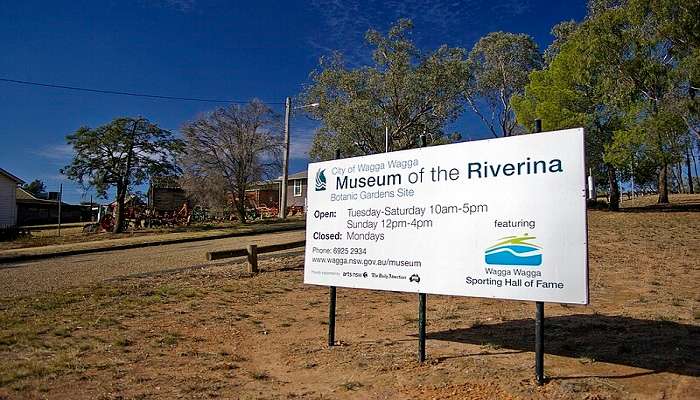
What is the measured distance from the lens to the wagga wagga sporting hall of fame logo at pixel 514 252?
15.4 feet

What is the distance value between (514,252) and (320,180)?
2846 millimetres

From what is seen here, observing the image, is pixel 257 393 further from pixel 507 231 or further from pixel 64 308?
pixel 64 308

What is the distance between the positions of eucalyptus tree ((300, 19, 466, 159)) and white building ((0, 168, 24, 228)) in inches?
803

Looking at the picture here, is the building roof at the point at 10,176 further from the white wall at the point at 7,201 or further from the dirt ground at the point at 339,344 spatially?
the dirt ground at the point at 339,344

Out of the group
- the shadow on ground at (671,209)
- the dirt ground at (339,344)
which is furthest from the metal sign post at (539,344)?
the shadow on ground at (671,209)

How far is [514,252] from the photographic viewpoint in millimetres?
4820

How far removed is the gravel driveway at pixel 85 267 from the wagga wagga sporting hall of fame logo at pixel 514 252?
9760 mm

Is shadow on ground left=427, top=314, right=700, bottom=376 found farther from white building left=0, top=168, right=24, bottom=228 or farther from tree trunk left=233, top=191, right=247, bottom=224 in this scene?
white building left=0, top=168, right=24, bottom=228

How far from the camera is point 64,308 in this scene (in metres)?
8.73

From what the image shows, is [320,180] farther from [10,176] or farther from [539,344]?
[10,176]

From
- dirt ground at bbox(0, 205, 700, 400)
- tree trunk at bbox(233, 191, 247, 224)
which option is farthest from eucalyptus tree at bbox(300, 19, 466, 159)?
→ dirt ground at bbox(0, 205, 700, 400)

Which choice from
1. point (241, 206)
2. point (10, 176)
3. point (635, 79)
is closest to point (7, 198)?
point (10, 176)

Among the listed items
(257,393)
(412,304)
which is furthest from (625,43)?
(257,393)

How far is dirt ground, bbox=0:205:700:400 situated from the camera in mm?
4867
